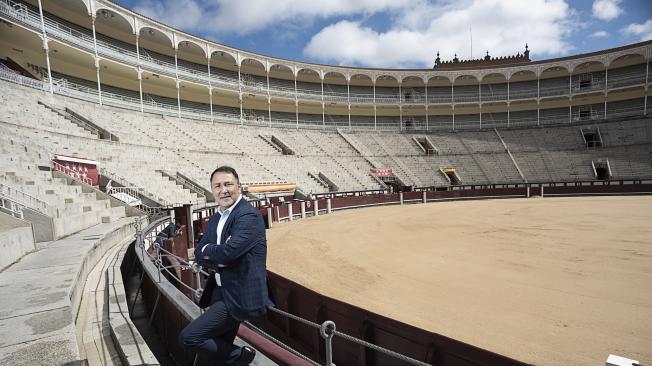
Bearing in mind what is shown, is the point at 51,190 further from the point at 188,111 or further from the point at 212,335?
the point at 188,111

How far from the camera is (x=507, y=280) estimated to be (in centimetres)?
641

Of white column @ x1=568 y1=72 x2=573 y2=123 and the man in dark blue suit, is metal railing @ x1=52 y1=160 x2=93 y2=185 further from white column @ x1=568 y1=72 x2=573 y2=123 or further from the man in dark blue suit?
white column @ x1=568 y1=72 x2=573 y2=123

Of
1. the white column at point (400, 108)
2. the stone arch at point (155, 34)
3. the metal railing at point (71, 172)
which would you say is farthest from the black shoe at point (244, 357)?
the white column at point (400, 108)

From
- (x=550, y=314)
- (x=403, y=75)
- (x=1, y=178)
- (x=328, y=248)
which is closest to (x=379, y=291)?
(x=550, y=314)

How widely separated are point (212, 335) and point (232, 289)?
29cm

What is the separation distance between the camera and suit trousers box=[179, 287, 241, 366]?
190cm

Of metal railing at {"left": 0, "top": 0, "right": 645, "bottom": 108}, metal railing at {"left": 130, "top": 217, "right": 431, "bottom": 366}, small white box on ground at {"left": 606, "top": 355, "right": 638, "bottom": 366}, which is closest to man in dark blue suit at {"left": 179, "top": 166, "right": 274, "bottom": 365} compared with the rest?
metal railing at {"left": 130, "top": 217, "right": 431, "bottom": 366}

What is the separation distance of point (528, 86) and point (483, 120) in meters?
7.06

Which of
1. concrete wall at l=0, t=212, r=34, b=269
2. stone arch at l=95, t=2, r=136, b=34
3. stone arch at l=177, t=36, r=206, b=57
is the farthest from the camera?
stone arch at l=177, t=36, r=206, b=57

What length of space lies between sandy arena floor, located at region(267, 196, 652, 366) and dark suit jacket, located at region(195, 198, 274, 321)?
10.9ft

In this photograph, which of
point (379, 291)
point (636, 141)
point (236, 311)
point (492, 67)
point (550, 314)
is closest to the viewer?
point (236, 311)

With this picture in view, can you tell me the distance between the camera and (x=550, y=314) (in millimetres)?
4836

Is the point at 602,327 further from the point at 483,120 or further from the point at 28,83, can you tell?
the point at 483,120

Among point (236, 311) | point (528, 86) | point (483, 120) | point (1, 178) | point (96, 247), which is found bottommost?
point (96, 247)
